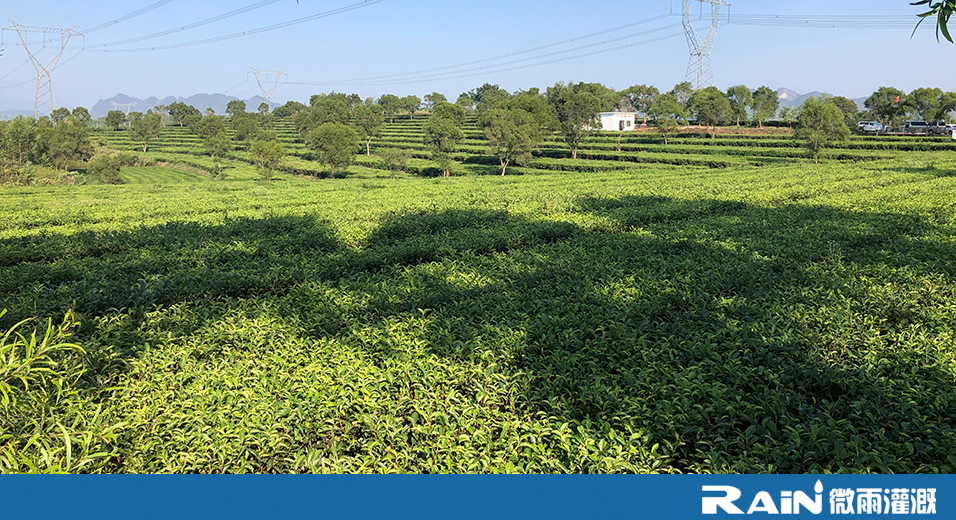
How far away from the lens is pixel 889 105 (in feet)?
233

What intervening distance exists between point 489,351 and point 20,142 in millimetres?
74020

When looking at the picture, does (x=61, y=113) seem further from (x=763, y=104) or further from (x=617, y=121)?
(x=763, y=104)

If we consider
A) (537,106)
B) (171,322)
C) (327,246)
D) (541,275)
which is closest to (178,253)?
(327,246)

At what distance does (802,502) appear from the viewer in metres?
3.62

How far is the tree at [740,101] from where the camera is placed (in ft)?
273

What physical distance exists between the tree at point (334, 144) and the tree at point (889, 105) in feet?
219

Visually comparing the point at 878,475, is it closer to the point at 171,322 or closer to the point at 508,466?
the point at 508,466

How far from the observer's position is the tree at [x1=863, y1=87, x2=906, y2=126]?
6994 centimetres

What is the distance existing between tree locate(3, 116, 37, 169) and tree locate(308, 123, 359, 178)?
3119cm

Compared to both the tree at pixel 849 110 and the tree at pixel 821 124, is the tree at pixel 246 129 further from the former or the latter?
the tree at pixel 849 110

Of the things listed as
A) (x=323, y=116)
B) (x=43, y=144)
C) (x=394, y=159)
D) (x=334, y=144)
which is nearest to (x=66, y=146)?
(x=43, y=144)

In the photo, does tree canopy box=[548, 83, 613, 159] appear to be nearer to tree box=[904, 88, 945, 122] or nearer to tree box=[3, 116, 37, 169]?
tree box=[904, 88, 945, 122]

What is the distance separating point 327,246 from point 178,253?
318 cm

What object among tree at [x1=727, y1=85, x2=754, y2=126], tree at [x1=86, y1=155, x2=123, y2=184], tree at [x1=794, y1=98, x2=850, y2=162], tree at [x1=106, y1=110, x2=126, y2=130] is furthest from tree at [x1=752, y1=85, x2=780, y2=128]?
tree at [x1=106, y1=110, x2=126, y2=130]
